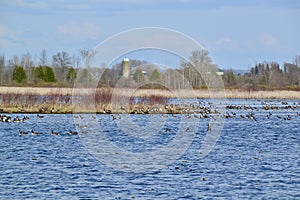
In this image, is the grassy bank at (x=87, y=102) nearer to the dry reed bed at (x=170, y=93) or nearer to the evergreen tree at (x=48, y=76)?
the dry reed bed at (x=170, y=93)

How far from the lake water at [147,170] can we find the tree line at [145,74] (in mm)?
5393

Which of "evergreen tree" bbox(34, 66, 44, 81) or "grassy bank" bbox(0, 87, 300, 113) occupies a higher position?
"evergreen tree" bbox(34, 66, 44, 81)

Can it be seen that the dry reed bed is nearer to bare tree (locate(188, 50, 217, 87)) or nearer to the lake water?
bare tree (locate(188, 50, 217, 87))

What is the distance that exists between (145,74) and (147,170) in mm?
21500

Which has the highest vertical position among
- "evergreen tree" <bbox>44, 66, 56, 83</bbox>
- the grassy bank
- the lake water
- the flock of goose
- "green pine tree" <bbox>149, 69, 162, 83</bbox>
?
"evergreen tree" <bbox>44, 66, 56, 83</bbox>

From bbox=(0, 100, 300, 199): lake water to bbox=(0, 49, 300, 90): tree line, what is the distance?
5.39 meters

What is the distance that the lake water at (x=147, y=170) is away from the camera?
51.7 feet

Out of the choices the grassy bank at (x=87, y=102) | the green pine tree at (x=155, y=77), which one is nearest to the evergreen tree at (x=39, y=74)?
the grassy bank at (x=87, y=102)

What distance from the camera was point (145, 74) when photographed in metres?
40.3

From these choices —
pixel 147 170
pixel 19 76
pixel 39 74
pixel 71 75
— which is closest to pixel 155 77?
pixel 147 170

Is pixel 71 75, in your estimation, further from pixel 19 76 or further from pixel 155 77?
pixel 155 77

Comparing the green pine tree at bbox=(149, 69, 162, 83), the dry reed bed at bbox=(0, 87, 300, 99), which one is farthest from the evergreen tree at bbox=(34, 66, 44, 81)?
the green pine tree at bbox=(149, 69, 162, 83)

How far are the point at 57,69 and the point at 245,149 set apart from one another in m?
78.7

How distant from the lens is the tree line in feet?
130
